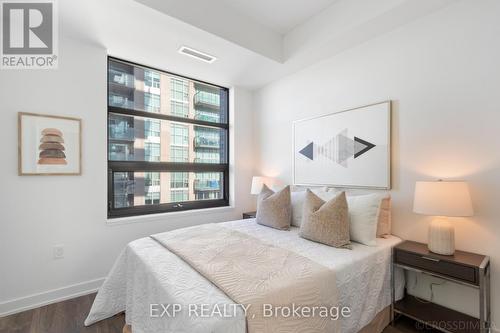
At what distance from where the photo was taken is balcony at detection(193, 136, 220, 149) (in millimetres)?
3541

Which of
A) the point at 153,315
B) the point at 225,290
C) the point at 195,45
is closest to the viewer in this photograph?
the point at 225,290

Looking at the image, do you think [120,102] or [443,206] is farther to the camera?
[120,102]

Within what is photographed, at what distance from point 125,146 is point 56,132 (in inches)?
27.7

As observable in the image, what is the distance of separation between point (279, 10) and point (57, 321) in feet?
11.7

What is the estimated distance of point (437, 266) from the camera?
1.67 m

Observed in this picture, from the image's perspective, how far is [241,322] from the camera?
103 cm

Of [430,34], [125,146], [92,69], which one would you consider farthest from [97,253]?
[430,34]

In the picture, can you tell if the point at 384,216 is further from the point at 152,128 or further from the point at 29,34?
the point at 29,34

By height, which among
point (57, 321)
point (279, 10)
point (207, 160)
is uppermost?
point (279, 10)

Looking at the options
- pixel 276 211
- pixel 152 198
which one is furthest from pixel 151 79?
pixel 276 211

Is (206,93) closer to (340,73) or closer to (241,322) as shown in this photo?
(340,73)

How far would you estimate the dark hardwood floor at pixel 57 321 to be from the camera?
186cm

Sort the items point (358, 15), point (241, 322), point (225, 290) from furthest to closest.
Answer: point (358, 15) < point (225, 290) < point (241, 322)

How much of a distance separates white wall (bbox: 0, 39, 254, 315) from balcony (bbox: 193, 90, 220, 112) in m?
1.24
